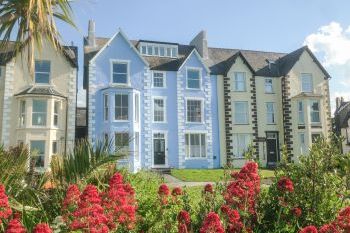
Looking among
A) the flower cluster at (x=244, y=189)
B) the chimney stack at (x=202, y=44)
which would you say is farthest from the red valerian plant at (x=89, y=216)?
the chimney stack at (x=202, y=44)

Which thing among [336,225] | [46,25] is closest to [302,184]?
[336,225]

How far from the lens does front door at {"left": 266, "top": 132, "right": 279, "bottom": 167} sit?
112 ft

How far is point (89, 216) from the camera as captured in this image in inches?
161

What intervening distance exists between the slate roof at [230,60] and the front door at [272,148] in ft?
17.6

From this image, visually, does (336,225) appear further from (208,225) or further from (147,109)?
(147,109)

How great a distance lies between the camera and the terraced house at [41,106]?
2755 centimetres

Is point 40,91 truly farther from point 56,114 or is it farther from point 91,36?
point 91,36

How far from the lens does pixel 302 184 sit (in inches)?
259

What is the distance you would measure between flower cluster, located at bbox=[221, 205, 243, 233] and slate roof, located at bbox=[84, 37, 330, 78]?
27.3 meters

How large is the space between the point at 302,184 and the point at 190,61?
88.1 feet

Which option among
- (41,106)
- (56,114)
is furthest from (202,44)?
(41,106)

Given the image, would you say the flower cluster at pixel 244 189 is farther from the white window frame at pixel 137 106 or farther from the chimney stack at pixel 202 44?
the chimney stack at pixel 202 44

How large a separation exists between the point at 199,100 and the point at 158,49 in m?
5.52

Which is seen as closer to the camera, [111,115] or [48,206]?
[48,206]
